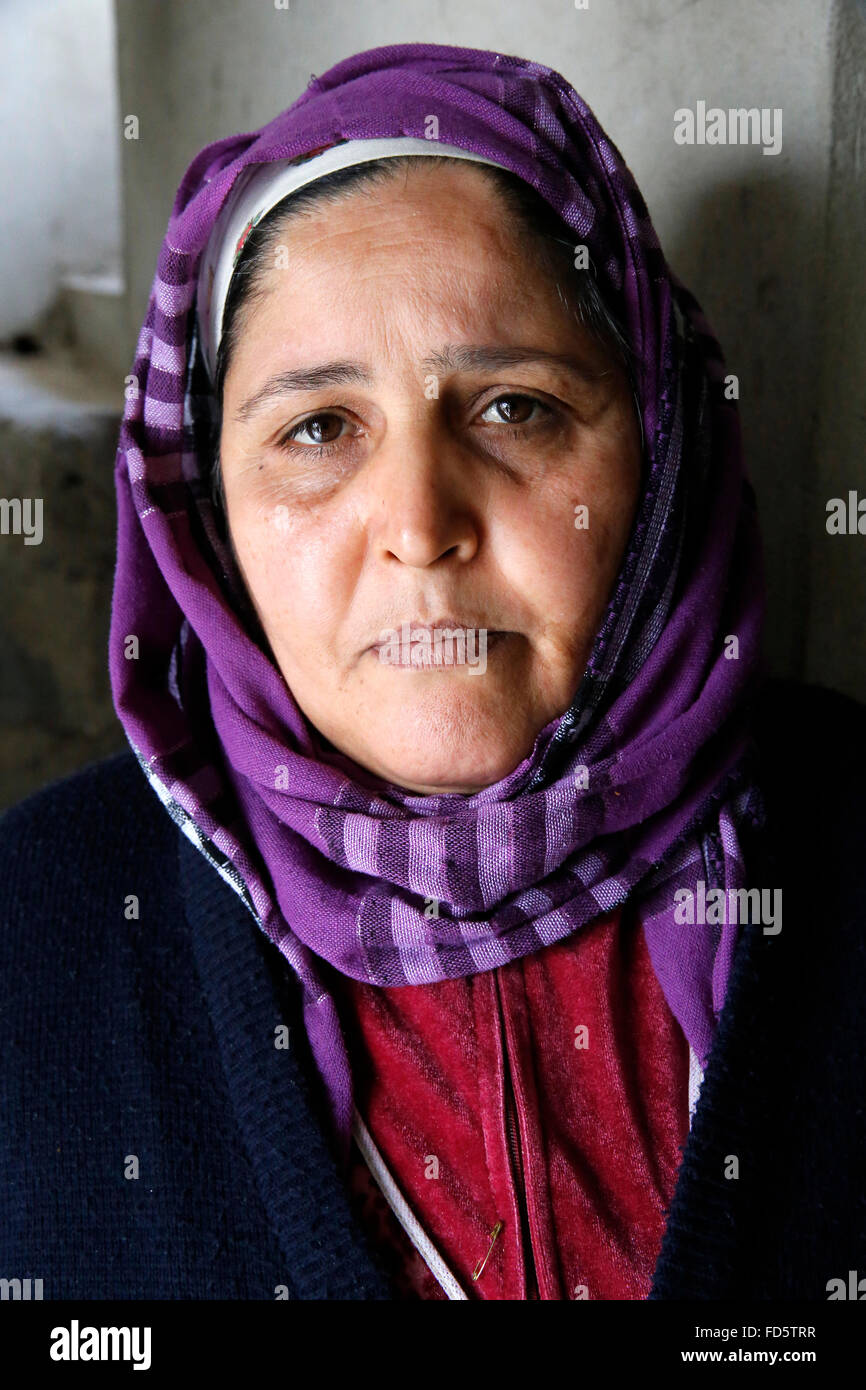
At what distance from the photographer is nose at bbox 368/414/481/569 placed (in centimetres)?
116

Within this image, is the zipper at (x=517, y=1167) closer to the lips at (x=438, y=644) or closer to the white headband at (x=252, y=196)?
the lips at (x=438, y=644)

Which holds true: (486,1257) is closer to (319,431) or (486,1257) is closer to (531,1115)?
(531,1115)

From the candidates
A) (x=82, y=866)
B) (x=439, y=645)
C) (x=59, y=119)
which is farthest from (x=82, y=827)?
(x=59, y=119)

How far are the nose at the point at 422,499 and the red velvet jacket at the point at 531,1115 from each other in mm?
433

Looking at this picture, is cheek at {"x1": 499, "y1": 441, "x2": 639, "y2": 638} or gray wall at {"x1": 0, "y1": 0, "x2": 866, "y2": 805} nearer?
cheek at {"x1": 499, "y1": 441, "x2": 639, "y2": 638}

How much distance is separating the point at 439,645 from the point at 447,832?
18 centimetres

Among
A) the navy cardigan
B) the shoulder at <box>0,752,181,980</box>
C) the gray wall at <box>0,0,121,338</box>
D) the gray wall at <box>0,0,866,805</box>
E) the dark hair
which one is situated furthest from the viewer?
the gray wall at <box>0,0,121,338</box>

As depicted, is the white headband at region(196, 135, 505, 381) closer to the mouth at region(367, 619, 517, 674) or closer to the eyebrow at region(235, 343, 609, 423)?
the eyebrow at region(235, 343, 609, 423)

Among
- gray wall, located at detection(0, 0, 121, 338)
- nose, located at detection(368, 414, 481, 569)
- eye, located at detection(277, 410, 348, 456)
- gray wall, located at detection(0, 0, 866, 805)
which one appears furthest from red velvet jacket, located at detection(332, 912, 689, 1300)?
gray wall, located at detection(0, 0, 121, 338)

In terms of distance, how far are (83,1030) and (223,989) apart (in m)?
0.16

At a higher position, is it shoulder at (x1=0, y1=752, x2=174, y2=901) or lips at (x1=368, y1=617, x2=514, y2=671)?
lips at (x1=368, y1=617, x2=514, y2=671)

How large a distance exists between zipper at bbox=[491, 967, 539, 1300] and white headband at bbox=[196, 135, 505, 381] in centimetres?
82

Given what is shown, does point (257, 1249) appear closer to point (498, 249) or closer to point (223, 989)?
point (223, 989)
